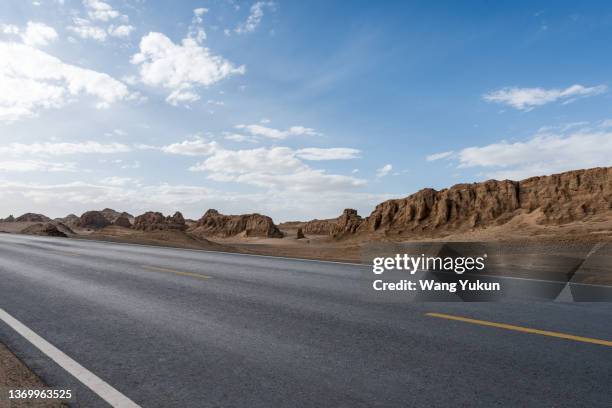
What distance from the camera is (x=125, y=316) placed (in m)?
6.63

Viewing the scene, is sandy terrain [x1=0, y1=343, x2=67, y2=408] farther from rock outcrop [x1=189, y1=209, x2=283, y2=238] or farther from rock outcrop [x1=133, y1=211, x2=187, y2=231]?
rock outcrop [x1=133, y1=211, x2=187, y2=231]

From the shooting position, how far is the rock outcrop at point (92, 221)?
11338cm

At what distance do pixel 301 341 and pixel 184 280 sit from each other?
5.82 meters

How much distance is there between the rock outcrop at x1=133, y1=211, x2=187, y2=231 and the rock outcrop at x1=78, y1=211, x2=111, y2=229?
17.2 meters

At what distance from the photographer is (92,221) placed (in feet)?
376

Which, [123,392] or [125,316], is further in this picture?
[125,316]

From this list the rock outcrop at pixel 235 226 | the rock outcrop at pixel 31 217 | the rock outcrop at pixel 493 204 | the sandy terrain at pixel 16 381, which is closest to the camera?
the sandy terrain at pixel 16 381

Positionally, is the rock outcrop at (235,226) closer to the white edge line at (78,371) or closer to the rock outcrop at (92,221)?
the rock outcrop at (92,221)

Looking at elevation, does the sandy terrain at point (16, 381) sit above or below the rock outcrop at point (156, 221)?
below

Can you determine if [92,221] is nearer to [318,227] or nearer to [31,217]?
[31,217]

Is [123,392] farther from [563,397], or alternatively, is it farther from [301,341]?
[563,397]

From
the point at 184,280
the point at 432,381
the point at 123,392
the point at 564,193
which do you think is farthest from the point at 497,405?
the point at 564,193

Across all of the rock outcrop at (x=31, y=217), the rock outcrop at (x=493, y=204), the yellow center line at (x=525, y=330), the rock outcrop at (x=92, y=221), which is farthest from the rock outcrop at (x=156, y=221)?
the yellow center line at (x=525, y=330)

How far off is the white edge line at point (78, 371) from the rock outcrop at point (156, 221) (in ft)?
302
